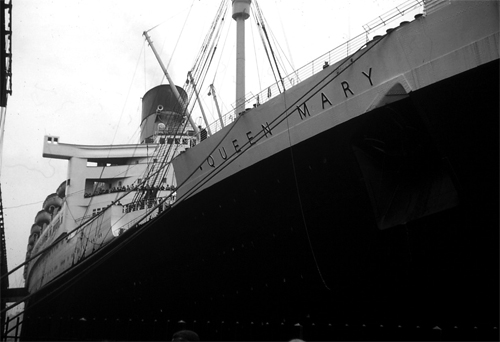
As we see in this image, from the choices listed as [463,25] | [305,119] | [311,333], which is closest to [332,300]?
[311,333]

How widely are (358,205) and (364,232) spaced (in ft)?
1.39

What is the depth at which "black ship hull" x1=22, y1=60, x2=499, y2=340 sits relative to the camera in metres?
7.49

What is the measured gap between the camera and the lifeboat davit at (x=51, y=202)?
27.1m

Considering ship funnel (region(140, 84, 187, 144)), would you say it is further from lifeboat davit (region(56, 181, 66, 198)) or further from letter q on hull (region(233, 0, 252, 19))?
letter q on hull (region(233, 0, 252, 19))

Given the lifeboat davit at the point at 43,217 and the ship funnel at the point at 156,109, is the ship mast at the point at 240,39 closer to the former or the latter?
the ship funnel at the point at 156,109

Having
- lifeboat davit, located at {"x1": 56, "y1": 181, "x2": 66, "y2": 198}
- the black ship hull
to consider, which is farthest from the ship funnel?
the black ship hull

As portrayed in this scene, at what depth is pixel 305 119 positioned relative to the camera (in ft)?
30.5

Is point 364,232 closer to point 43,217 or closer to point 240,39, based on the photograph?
point 240,39

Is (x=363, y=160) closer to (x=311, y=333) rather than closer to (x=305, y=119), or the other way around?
(x=305, y=119)

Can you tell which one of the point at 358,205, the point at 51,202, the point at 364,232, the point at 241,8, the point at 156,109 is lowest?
the point at 364,232

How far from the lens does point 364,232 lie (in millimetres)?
8625

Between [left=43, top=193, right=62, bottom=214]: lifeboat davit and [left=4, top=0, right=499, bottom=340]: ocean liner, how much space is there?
1560 centimetres

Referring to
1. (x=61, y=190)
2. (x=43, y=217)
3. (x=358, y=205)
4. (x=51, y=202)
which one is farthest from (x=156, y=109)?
(x=358, y=205)

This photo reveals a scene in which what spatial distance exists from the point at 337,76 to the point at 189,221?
16.5 feet
